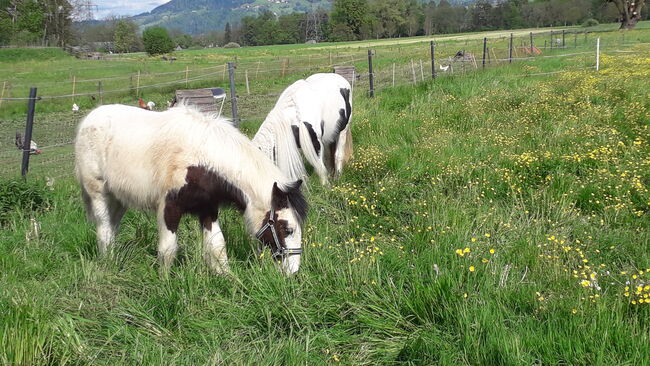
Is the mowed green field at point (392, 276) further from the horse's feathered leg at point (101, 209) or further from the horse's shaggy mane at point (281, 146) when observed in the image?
the horse's shaggy mane at point (281, 146)

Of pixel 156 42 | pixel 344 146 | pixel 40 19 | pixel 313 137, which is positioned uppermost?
pixel 40 19

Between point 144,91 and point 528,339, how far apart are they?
78.1 feet

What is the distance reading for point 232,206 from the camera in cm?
423

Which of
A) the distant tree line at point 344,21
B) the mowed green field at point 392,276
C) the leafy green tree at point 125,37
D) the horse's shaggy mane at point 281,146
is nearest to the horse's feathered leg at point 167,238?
the mowed green field at point 392,276

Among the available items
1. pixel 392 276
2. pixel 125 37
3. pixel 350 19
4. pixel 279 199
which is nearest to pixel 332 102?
pixel 279 199

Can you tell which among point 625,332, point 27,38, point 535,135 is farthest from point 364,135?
point 27,38

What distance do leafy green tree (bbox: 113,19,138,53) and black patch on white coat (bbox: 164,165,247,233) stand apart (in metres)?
90.7

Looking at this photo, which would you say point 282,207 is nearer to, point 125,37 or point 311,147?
point 311,147

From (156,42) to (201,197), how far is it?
70.0 meters

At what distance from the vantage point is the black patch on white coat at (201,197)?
3889 millimetres

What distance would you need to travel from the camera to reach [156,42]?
6744 cm

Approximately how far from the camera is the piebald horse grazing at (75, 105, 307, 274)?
12.8 feet

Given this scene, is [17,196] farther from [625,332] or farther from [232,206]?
[625,332]

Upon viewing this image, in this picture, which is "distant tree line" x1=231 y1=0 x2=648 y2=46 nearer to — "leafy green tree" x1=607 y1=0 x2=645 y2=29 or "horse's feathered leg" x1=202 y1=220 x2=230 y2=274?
"leafy green tree" x1=607 y1=0 x2=645 y2=29
